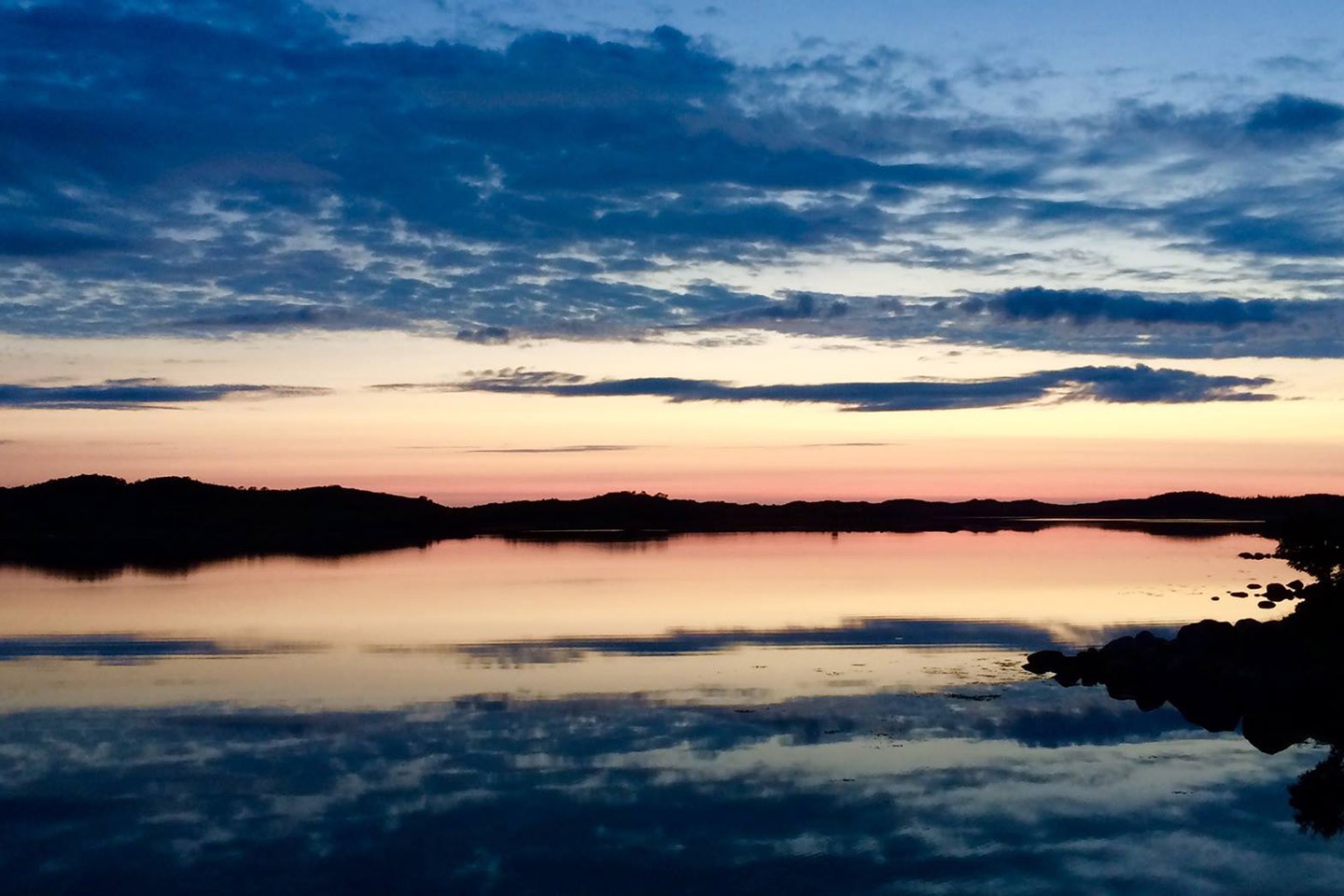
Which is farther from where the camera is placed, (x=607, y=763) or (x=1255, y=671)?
(x=1255, y=671)

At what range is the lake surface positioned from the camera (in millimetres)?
11344

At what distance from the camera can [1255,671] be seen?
19.9m

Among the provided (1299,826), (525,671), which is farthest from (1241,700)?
(525,671)

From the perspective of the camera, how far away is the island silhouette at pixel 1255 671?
1800 centimetres

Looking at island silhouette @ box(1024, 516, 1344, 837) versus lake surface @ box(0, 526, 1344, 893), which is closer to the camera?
lake surface @ box(0, 526, 1344, 893)

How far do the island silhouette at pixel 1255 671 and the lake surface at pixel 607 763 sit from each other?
2.29 ft

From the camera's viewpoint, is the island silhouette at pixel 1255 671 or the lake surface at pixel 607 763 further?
the island silhouette at pixel 1255 671

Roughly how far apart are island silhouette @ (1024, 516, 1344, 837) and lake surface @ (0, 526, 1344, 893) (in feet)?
2.29

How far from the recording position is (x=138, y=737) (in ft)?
53.0

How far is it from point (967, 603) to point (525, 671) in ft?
58.2

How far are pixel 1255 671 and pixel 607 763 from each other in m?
11.2

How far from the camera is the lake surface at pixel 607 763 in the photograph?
37.2 feet

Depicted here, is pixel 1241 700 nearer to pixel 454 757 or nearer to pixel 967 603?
pixel 454 757

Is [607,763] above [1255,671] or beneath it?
beneath
